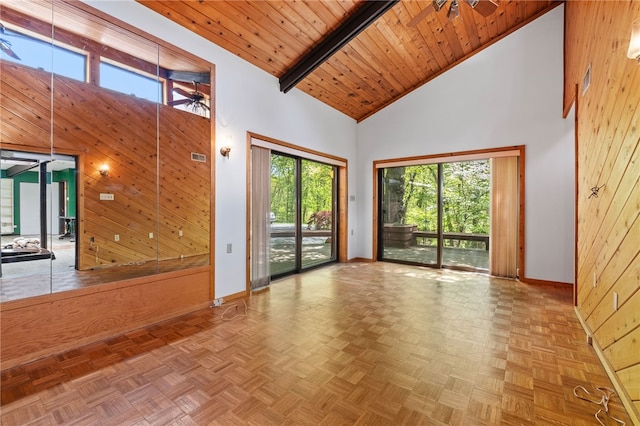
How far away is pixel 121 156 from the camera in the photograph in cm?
303

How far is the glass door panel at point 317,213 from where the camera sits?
5566 millimetres

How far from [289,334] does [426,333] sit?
134 centimetres

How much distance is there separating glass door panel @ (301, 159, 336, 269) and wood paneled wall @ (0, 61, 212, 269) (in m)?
2.24

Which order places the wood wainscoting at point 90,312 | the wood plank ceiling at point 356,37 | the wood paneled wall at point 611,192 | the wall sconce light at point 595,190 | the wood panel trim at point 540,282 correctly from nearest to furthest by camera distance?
the wood paneled wall at point 611,192
the wood wainscoting at point 90,312
the wall sconce light at point 595,190
the wood plank ceiling at point 356,37
the wood panel trim at point 540,282

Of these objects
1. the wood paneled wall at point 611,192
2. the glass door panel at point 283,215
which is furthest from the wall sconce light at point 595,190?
the glass door panel at point 283,215

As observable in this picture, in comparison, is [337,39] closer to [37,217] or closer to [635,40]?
[635,40]

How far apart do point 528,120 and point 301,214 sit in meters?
4.13

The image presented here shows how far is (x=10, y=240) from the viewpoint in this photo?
2.37 meters

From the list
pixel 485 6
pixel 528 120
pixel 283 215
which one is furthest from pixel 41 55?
pixel 528 120

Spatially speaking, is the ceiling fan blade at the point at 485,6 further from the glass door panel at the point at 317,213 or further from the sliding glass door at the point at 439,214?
the glass door panel at the point at 317,213

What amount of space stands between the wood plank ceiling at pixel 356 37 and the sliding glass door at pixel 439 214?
70.3 inches

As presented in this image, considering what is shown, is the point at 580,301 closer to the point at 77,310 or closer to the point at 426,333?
the point at 426,333

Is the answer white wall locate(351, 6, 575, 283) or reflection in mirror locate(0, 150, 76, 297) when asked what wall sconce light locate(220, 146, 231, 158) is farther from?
white wall locate(351, 6, 575, 283)

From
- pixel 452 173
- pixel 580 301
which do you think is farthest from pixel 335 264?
pixel 580 301
